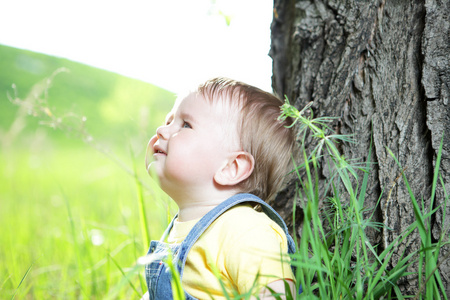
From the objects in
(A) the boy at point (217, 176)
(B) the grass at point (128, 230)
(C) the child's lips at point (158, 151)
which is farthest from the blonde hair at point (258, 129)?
(C) the child's lips at point (158, 151)

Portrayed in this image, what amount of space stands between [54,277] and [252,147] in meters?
1.40

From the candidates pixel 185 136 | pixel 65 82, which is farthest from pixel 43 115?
pixel 65 82

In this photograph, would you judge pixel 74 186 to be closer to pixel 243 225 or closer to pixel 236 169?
pixel 236 169

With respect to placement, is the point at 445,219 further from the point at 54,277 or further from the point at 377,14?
the point at 54,277

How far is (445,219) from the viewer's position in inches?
45.9

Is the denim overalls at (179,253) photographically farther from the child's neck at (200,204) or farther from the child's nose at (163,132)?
the child's nose at (163,132)

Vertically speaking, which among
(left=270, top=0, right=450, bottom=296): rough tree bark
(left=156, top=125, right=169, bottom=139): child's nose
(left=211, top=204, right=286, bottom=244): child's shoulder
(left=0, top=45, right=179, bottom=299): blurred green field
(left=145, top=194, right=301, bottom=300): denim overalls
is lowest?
(left=0, top=45, right=179, bottom=299): blurred green field

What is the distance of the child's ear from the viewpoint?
4.15ft

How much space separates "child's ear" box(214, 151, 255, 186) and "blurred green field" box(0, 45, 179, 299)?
20cm

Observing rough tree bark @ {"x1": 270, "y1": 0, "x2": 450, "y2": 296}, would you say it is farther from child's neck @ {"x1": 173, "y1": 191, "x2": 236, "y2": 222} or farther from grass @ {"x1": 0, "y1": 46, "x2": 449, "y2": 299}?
child's neck @ {"x1": 173, "y1": 191, "x2": 236, "y2": 222}

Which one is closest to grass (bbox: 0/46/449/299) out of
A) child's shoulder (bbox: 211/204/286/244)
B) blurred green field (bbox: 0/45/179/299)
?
blurred green field (bbox: 0/45/179/299)

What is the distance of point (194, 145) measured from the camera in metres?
1.24

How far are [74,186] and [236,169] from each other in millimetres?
5120

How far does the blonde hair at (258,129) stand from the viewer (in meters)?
1.30
